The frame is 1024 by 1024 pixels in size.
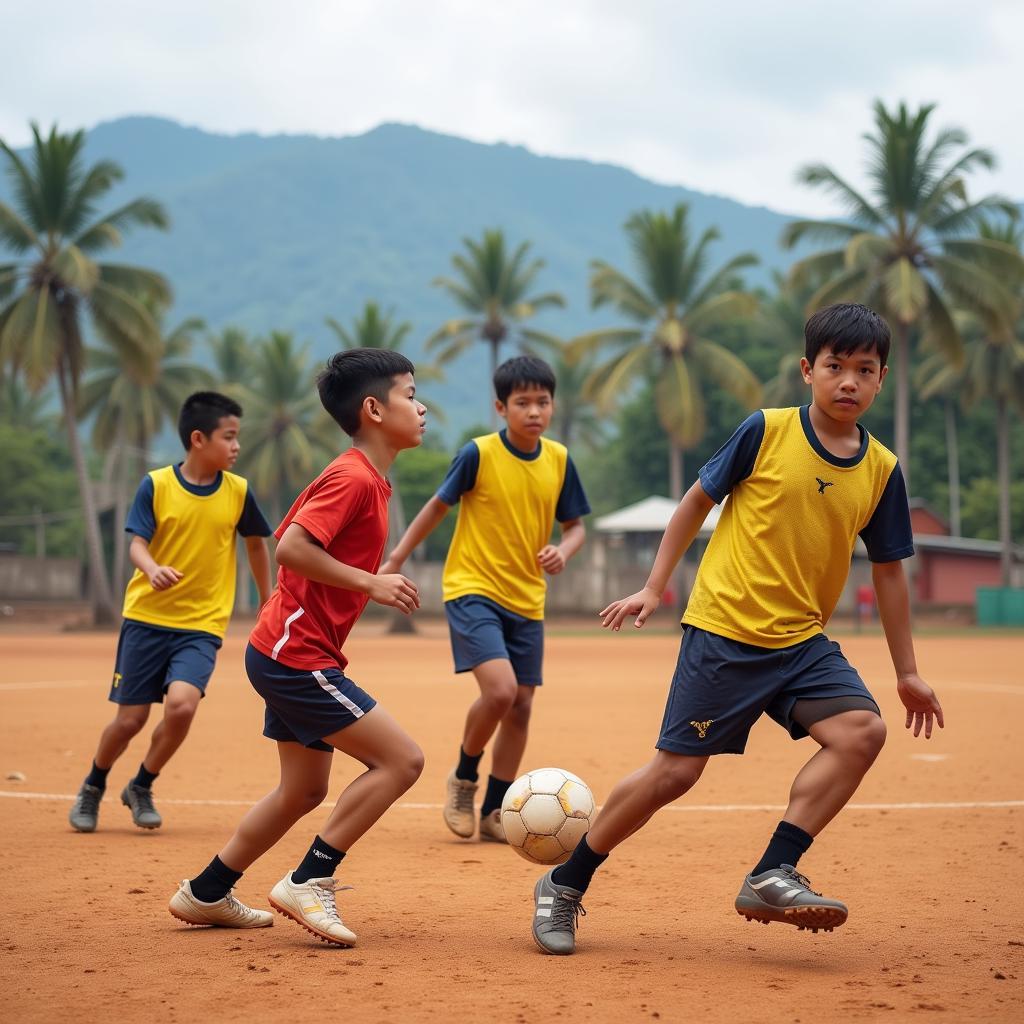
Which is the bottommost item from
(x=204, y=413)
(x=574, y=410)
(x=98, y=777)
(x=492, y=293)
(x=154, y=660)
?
(x=98, y=777)

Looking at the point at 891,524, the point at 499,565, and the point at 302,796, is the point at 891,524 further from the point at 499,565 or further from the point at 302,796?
the point at 499,565

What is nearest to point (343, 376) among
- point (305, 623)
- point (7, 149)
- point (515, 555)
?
point (305, 623)

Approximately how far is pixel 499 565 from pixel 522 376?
902 millimetres

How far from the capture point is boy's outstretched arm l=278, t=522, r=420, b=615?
4.49 meters

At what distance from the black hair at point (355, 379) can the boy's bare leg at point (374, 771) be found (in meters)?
0.96

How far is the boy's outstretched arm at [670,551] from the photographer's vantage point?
4.63 meters

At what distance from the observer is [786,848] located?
4496 mm

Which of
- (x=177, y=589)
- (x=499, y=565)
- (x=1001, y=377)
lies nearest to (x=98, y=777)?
(x=177, y=589)

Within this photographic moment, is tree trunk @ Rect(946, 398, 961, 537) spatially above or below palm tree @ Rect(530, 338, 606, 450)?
below

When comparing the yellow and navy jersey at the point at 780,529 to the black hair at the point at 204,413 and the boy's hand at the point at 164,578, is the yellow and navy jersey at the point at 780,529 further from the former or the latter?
the black hair at the point at 204,413

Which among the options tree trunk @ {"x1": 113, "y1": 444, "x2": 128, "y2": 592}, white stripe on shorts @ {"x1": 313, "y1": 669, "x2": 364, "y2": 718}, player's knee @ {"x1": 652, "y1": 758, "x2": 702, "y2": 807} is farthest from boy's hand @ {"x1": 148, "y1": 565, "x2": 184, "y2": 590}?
tree trunk @ {"x1": 113, "y1": 444, "x2": 128, "y2": 592}

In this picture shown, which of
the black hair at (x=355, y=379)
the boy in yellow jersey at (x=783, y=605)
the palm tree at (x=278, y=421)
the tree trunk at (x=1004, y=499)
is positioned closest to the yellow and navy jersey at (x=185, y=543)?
the black hair at (x=355, y=379)

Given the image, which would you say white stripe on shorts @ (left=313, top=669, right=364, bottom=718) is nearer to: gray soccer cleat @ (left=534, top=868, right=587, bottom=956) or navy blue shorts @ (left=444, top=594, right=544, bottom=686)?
gray soccer cleat @ (left=534, top=868, right=587, bottom=956)

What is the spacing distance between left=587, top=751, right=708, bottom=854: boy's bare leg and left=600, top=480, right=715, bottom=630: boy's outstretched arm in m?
0.44
